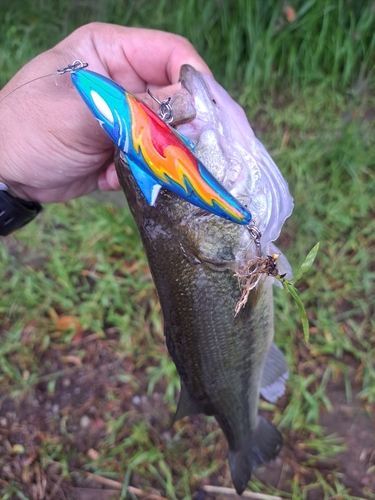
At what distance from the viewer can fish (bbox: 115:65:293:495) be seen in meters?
1.37

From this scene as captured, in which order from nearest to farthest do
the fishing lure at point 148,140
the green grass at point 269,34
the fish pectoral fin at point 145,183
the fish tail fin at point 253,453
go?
the fishing lure at point 148,140 < the fish pectoral fin at point 145,183 < the fish tail fin at point 253,453 < the green grass at point 269,34

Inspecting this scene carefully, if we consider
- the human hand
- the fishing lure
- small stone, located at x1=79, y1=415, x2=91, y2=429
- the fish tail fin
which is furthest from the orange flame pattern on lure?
small stone, located at x1=79, y1=415, x2=91, y2=429

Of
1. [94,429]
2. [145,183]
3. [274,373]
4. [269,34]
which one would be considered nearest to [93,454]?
[94,429]

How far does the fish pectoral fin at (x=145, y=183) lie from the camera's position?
47.3 inches

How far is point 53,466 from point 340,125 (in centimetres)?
307

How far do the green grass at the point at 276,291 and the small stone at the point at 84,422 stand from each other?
0.09 ft

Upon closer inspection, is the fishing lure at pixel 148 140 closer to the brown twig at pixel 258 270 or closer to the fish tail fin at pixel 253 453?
the brown twig at pixel 258 270

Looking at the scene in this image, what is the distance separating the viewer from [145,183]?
124 centimetres

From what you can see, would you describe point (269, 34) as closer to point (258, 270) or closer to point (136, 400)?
point (258, 270)

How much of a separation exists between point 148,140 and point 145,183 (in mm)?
172

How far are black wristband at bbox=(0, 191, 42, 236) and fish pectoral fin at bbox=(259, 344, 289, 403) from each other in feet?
4.77

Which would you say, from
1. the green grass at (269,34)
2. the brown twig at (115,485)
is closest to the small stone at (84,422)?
the brown twig at (115,485)

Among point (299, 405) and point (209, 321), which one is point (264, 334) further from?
point (299, 405)

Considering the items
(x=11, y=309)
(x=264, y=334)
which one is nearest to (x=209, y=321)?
(x=264, y=334)
